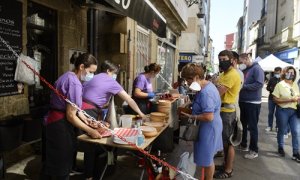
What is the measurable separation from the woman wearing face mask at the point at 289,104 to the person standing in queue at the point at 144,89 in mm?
2522

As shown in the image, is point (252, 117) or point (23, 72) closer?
point (23, 72)

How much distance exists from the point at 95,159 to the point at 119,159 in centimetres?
145

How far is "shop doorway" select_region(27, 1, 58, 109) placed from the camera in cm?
568

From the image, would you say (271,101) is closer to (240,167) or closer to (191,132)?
(240,167)

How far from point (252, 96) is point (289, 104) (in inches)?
29.0

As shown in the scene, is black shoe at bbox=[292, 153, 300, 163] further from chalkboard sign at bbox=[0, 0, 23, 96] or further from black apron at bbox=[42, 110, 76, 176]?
chalkboard sign at bbox=[0, 0, 23, 96]

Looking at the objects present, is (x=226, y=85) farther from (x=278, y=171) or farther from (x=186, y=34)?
Answer: (x=186, y=34)

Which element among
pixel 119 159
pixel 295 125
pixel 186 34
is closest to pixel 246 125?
pixel 295 125

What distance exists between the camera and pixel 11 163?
5.25 metres

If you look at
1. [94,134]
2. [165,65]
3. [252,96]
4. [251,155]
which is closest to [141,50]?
[252,96]

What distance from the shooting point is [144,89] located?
6.45 metres

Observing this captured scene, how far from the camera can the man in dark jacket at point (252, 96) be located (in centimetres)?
628

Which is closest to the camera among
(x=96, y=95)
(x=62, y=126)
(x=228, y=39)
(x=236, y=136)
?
(x=62, y=126)

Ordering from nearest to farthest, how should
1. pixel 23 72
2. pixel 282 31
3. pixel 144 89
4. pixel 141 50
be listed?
1. pixel 23 72
2. pixel 144 89
3. pixel 141 50
4. pixel 282 31
